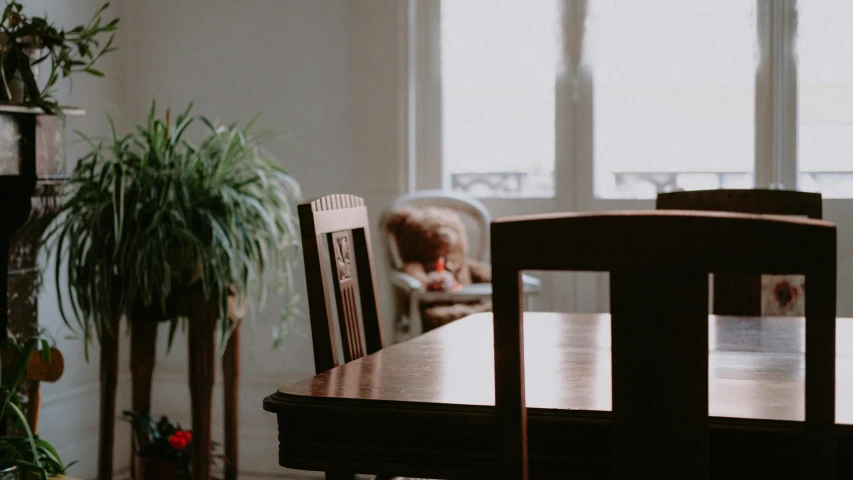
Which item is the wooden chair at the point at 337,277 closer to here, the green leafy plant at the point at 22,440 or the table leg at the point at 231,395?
the green leafy plant at the point at 22,440

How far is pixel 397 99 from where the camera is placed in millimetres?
4332

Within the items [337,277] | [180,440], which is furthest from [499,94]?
[337,277]

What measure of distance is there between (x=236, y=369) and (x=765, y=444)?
2.50 metres

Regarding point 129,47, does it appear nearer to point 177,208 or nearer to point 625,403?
point 177,208

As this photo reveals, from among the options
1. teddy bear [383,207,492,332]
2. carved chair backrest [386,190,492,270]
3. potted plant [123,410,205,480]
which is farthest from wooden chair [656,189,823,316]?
potted plant [123,410,205,480]

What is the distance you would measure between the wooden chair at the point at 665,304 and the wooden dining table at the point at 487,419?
Result: 0.66 ft

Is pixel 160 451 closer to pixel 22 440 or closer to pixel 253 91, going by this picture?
pixel 22 440

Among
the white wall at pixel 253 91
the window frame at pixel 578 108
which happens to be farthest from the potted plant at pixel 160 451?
the window frame at pixel 578 108

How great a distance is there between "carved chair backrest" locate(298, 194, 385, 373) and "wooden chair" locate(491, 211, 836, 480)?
0.80 meters

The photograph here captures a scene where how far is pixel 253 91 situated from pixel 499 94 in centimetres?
113

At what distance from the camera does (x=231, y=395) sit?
11.3 ft

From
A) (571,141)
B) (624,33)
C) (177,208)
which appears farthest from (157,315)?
(624,33)

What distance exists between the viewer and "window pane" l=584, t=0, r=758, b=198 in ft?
13.5

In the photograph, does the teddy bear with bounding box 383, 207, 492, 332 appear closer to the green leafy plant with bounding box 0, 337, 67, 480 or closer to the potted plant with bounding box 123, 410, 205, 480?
the potted plant with bounding box 123, 410, 205, 480
